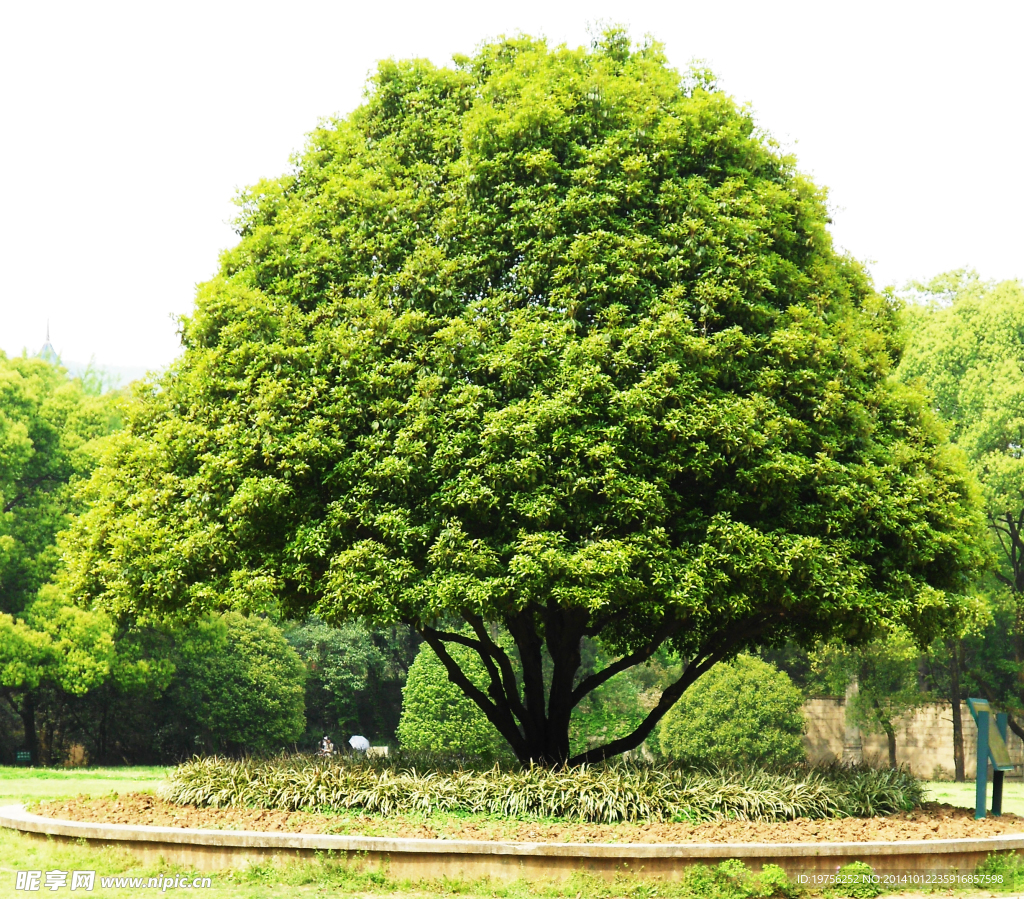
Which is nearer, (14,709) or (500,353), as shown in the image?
(500,353)

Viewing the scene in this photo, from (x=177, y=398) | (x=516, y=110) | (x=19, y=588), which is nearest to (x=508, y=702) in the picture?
(x=177, y=398)

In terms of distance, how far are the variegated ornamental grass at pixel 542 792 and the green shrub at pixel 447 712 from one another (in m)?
14.3

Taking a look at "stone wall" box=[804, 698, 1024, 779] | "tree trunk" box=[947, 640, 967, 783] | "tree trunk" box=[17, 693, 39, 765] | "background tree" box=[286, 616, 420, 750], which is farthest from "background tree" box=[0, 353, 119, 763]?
"tree trunk" box=[947, 640, 967, 783]

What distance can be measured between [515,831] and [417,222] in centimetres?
756

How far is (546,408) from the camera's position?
11.7m

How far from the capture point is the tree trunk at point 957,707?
30484 millimetres

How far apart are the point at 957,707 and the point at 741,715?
9.28 metres

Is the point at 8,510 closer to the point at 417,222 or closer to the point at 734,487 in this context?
the point at 417,222

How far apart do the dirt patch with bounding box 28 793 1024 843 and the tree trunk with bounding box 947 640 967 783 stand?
794 inches

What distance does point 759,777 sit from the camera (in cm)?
1236

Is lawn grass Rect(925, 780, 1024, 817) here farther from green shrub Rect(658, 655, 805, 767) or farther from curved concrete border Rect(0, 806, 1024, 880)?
curved concrete border Rect(0, 806, 1024, 880)

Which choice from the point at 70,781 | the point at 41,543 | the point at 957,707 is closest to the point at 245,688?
the point at 41,543

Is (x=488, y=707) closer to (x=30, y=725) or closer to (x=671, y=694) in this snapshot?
(x=671, y=694)

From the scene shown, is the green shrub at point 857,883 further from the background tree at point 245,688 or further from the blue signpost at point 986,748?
the background tree at point 245,688
